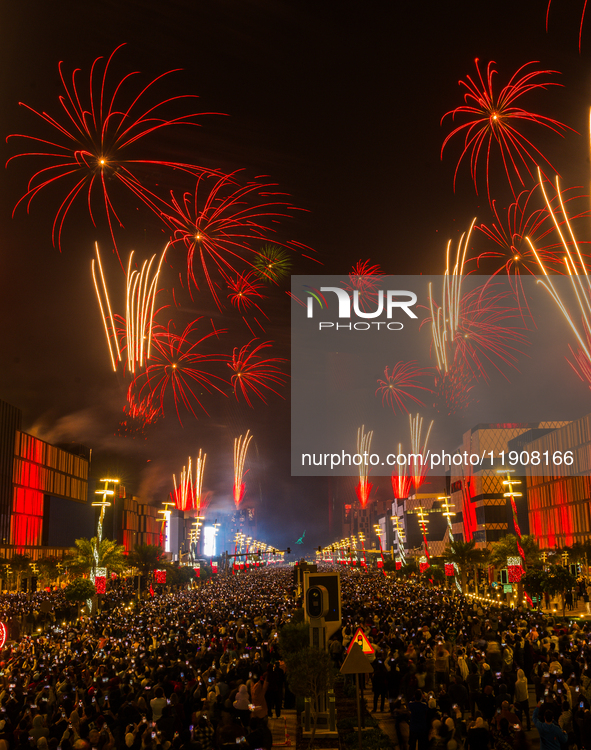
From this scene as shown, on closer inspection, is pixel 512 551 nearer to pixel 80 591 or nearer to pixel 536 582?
pixel 536 582

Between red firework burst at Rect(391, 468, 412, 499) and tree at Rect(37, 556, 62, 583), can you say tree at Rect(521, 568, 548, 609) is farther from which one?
tree at Rect(37, 556, 62, 583)

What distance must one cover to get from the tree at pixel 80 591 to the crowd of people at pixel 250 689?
1757 centimetres

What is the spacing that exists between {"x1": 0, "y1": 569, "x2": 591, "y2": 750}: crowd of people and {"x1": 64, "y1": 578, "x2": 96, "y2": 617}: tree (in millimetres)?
17572

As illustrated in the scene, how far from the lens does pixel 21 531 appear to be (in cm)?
9019

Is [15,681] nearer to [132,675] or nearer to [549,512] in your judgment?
[132,675]


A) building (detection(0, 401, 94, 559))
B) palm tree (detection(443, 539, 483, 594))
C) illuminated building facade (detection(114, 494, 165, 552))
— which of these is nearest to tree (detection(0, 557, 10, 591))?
building (detection(0, 401, 94, 559))

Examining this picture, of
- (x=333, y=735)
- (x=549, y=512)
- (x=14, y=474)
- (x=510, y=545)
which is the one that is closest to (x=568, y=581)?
(x=510, y=545)

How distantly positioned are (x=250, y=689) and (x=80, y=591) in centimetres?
3320

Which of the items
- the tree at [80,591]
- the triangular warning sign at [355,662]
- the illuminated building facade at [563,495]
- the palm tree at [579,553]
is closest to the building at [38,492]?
the tree at [80,591]

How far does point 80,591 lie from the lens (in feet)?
149

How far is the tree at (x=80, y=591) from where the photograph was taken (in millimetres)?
45250

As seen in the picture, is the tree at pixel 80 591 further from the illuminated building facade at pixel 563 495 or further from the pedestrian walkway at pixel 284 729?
the illuminated building facade at pixel 563 495

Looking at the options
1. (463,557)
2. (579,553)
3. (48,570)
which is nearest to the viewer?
(579,553)

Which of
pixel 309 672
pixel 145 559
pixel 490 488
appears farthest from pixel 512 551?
pixel 490 488
